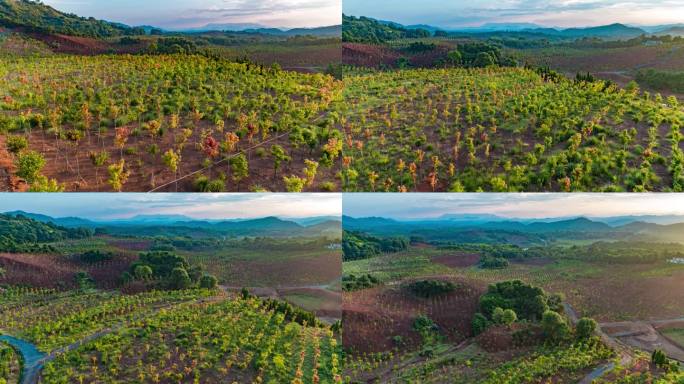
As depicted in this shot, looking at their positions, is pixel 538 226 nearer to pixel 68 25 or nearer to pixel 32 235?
pixel 32 235

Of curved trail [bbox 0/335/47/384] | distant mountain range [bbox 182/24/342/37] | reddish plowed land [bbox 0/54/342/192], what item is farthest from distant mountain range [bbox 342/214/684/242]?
curved trail [bbox 0/335/47/384]

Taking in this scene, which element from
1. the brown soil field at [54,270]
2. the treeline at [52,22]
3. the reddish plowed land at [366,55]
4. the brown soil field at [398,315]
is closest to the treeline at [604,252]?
the brown soil field at [398,315]

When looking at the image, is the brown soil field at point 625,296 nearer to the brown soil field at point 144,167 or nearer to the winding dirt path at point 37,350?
the brown soil field at point 144,167

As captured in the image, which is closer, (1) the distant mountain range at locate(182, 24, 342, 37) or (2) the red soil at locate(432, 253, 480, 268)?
(2) the red soil at locate(432, 253, 480, 268)

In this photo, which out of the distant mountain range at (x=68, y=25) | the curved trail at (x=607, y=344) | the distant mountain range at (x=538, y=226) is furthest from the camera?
the distant mountain range at (x=68, y=25)

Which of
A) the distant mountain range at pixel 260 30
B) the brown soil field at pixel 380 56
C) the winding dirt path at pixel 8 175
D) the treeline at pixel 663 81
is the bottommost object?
the winding dirt path at pixel 8 175

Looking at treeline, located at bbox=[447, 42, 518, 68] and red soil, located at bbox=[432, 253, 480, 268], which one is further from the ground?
treeline, located at bbox=[447, 42, 518, 68]

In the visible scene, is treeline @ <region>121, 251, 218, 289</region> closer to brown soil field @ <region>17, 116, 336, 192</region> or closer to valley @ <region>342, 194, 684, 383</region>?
brown soil field @ <region>17, 116, 336, 192</region>
